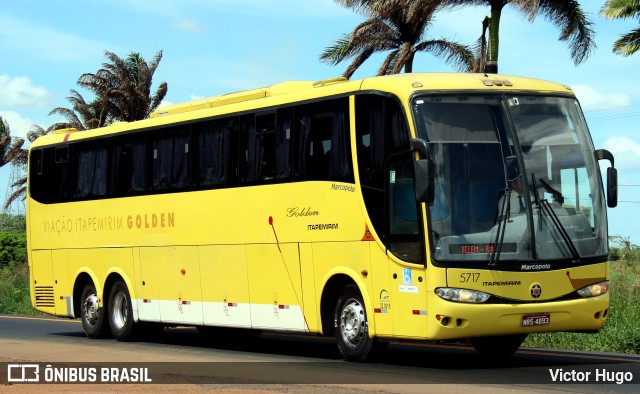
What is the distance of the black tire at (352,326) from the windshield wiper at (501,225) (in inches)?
85.3

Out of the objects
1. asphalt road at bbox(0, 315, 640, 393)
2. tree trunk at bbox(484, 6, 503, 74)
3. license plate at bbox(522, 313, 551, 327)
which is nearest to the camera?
asphalt road at bbox(0, 315, 640, 393)

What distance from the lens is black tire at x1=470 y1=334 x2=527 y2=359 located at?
17.0 m

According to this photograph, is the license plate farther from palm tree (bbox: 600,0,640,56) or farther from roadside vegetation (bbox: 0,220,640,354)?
palm tree (bbox: 600,0,640,56)

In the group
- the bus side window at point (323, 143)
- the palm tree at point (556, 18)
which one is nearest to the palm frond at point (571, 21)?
the palm tree at point (556, 18)

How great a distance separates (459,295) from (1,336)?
39.2 feet

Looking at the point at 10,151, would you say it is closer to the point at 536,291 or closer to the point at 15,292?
the point at 15,292

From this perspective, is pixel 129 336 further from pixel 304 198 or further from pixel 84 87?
pixel 84 87

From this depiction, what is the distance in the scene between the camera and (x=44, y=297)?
2544 cm

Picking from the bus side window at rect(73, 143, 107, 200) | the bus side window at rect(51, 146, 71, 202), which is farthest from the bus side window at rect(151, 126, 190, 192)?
the bus side window at rect(51, 146, 71, 202)

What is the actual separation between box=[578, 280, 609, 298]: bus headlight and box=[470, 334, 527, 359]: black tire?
1.53 meters

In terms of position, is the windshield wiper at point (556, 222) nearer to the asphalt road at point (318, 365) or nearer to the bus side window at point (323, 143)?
the asphalt road at point (318, 365)

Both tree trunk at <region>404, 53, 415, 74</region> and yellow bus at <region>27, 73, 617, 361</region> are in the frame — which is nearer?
yellow bus at <region>27, 73, 617, 361</region>

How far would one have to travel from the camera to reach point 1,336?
78.3ft

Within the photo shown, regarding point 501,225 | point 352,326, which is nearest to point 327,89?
point 352,326
